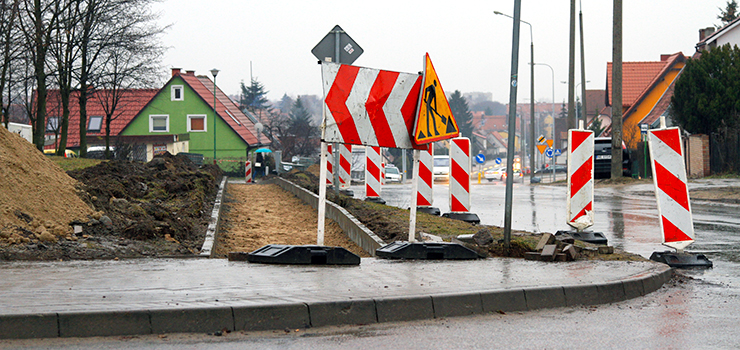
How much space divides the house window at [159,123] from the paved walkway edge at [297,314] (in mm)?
61401

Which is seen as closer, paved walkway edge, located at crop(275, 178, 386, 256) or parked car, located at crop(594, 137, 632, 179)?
paved walkway edge, located at crop(275, 178, 386, 256)

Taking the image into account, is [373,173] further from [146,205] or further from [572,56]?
[572,56]

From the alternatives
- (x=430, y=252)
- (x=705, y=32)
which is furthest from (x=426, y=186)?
(x=705, y=32)

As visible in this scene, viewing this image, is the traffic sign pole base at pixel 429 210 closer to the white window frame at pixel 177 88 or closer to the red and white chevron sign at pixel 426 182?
the red and white chevron sign at pixel 426 182

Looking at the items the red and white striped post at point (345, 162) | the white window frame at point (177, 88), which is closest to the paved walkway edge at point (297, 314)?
the red and white striped post at point (345, 162)

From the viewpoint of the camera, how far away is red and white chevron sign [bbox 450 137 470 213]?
13266mm

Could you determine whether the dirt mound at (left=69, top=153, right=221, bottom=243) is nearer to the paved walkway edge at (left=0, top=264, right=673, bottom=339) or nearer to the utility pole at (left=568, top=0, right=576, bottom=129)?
the paved walkway edge at (left=0, top=264, right=673, bottom=339)

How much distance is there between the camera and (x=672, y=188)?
895 centimetres

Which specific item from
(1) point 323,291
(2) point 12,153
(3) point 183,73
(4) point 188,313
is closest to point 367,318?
(1) point 323,291

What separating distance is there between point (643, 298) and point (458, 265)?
6.55 feet

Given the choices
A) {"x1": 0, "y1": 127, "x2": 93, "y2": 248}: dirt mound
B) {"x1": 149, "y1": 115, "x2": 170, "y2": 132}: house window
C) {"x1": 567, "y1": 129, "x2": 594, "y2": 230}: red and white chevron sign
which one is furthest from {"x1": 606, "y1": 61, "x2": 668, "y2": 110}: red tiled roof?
{"x1": 0, "y1": 127, "x2": 93, "y2": 248}: dirt mound

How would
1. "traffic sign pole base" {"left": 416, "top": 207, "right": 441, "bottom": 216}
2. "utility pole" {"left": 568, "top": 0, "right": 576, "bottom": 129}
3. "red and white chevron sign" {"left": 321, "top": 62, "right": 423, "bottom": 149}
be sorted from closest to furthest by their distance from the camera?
1. "red and white chevron sign" {"left": 321, "top": 62, "right": 423, "bottom": 149}
2. "traffic sign pole base" {"left": 416, "top": 207, "right": 441, "bottom": 216}
3. "utility pole" {"left": 568, "top": 0, "right": 576, "bottom": 129}

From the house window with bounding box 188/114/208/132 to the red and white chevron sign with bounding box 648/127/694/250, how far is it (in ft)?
192

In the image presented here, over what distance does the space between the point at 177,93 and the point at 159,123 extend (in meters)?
3.08
